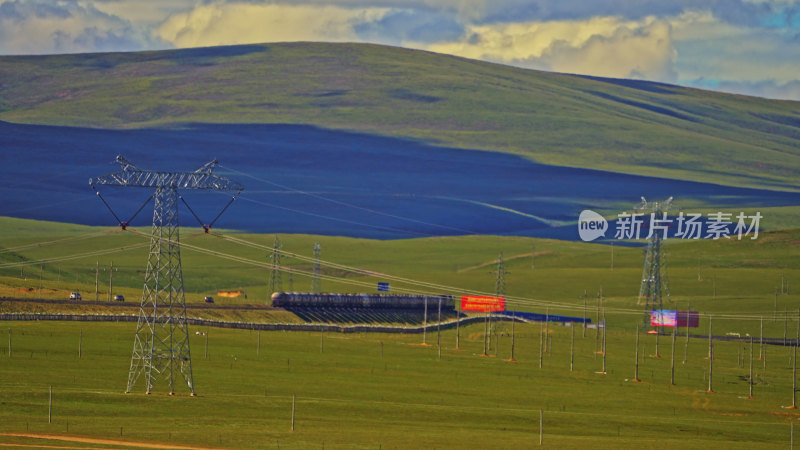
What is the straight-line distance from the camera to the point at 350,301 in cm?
15362

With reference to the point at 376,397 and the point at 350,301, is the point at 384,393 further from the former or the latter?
the point at 350,301

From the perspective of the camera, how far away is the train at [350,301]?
147000 mm

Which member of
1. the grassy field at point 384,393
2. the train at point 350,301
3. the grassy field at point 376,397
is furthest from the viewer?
the train at point 350,301

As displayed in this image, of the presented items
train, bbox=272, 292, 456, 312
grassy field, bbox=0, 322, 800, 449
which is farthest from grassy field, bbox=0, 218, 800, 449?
train, bbox=272, 292, 456, 312

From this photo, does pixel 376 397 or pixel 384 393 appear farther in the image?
pixel 384 393

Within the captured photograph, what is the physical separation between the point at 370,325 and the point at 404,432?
7609 cm

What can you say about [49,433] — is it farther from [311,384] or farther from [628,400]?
[628,400]

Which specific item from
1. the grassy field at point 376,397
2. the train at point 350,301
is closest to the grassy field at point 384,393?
the grassy field at point 376,397

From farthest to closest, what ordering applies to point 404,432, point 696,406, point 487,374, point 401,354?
point 401,354 < point 487,374 < point 696,406 < point 404,432

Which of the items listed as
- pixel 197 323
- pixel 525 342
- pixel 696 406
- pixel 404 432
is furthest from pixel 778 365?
pixel 404 432

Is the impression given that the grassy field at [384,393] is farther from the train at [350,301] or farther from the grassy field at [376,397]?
the train at [350,301]

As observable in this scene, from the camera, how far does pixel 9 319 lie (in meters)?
108

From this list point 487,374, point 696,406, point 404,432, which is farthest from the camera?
point 487,374

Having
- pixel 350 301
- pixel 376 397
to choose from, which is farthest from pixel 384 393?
pixel 350 301
